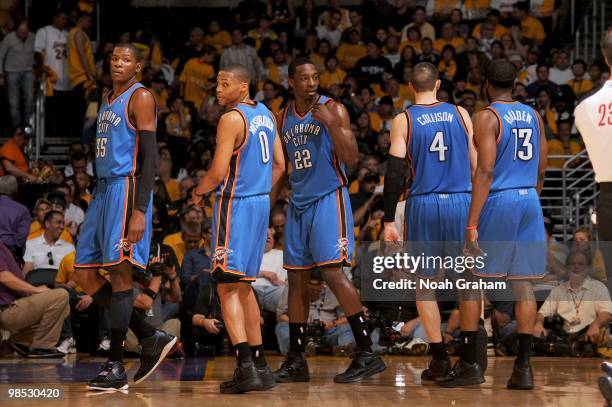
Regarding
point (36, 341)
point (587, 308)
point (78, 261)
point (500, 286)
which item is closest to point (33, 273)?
point (36, 341)

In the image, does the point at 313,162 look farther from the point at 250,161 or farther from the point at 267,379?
the point at 267,379

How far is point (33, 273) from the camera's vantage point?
1120cm

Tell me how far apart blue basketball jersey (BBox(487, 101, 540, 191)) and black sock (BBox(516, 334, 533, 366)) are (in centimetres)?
105

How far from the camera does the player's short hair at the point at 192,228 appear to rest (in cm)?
1138

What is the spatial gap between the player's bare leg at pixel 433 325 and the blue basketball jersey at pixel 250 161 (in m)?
1.38

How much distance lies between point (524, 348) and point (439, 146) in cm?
158

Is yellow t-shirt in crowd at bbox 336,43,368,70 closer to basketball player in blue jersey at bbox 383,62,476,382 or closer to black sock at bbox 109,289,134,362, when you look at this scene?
basketball player in blue jersey at bbox 383,62,476,382

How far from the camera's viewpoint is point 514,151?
→ 735 centimetres

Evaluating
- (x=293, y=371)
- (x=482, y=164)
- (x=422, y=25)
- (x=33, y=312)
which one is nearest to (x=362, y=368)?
(x=293, y=371)

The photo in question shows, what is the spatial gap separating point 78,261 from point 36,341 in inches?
135

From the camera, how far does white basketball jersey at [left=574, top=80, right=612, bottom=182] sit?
18.5 ft

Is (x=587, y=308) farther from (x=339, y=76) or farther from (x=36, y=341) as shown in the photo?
(x=339, y=76)

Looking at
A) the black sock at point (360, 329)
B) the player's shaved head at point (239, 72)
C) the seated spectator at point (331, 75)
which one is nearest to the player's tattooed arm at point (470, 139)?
the black sock at point (360, 329)

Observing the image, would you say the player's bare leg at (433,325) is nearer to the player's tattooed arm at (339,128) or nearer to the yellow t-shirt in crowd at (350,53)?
the player's tattooed arm at (339,128)
